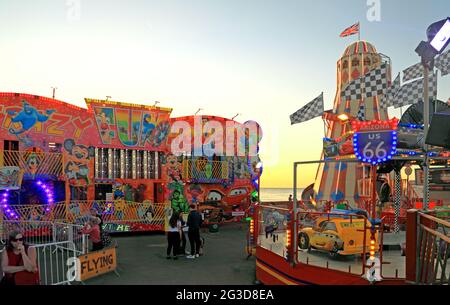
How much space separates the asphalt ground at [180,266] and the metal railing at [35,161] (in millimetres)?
4468

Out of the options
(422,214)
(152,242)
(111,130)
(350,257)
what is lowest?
(152,242)

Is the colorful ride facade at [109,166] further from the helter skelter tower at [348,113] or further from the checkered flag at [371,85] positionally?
the checkered flag at [371,85]

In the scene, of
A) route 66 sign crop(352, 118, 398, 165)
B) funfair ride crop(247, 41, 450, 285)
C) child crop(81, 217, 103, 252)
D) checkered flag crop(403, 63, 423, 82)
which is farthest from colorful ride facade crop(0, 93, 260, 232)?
route 66 sign crop(352, 118, 398, 165)

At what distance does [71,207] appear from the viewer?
56.7 ft

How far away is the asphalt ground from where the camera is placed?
9.33 m

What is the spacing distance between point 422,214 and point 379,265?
192cm

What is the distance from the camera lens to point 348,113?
69.7ft

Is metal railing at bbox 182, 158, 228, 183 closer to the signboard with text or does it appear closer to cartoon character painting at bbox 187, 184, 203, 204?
cartoon character painting at bbox 187, 184, 203, 204

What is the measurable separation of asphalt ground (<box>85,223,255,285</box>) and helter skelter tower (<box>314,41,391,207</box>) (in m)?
7.51

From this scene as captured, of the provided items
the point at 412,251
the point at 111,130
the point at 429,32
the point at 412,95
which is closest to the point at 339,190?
the point at 412,95

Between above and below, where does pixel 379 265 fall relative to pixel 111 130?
below

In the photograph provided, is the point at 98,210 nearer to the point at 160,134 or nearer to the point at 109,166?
the point at 109,166
